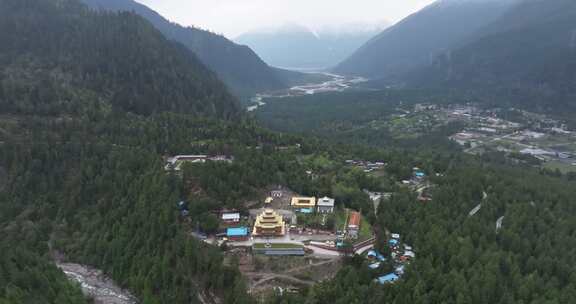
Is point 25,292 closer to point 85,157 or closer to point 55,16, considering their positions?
point 85,157

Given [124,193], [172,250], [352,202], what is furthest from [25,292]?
[352,202]

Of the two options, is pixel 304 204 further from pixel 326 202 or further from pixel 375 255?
pixel 375 255

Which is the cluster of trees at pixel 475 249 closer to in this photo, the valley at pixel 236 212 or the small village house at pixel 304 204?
the valley at pixel 236 212

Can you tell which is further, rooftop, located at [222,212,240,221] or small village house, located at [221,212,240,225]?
rooftop, located at [222,212,240,221]

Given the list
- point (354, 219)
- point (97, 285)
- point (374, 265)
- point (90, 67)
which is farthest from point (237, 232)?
point (90, 67)

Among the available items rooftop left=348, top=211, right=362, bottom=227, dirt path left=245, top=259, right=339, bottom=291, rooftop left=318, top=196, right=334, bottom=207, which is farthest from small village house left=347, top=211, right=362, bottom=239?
dirt path left=245, top=259, right=339, bottom=291

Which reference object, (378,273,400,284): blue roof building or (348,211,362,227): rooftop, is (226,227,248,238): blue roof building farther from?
(378,273,400,284): blue roof building
